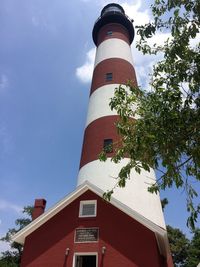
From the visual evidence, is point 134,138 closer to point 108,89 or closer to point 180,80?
point 180,80

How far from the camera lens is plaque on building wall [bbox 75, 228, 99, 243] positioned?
11.1m

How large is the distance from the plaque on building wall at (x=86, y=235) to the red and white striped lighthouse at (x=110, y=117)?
8.17 feet

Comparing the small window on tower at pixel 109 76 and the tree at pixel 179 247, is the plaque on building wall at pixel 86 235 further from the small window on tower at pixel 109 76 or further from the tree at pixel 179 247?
the tree at pixel 179 247

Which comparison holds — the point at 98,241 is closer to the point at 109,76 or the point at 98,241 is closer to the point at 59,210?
the point at 59,210

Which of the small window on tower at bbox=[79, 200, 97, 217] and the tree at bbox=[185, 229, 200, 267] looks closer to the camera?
the small window on tower at bbox=[79, 200, 97, 217]

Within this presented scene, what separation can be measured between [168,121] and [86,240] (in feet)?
21.8

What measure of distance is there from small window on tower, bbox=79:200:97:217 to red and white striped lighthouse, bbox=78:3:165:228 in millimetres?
1816

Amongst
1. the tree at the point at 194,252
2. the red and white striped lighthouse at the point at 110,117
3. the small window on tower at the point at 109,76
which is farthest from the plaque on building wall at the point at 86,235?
the tree at the point at 194,252

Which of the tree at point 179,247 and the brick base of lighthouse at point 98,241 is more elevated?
the tree at point 179,247

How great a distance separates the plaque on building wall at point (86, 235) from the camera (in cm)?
1106

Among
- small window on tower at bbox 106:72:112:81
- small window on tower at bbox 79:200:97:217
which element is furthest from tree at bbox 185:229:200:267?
small window on tower at bbox 79:200:97:217

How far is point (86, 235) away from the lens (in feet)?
36.6

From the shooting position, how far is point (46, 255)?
1117cm

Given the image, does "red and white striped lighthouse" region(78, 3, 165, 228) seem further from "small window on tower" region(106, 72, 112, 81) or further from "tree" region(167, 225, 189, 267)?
"tree" region(167, 225, 189, 267)
